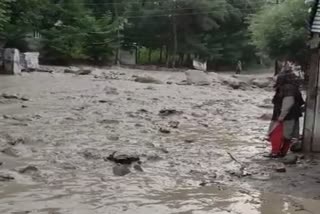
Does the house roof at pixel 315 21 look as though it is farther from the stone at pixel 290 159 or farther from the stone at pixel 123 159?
the stone at pixel 123 159

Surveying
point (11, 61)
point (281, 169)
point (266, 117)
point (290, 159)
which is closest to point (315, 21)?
point (290, 159)

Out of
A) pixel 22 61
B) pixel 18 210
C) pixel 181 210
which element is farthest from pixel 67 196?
pixel 22 61

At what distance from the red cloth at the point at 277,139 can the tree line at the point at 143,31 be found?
2466cm

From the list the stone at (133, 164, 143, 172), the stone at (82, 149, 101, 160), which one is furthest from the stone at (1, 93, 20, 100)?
the stone at (133, 164, 143, 172)

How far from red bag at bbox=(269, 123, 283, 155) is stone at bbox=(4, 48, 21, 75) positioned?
66.7ft

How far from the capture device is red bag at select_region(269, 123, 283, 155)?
9.29 m

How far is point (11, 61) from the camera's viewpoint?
27234 millimetres

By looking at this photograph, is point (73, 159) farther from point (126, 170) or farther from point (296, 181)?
point (296, 181)

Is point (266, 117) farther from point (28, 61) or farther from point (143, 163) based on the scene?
point (28, 61)

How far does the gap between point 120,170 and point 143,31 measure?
4042 centimetres

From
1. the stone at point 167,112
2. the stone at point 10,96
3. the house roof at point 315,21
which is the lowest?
the stone at point 167,112

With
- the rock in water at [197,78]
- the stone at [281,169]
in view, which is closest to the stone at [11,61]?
the rock in water at [197,78]

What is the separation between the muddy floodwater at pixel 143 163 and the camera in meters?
6.75

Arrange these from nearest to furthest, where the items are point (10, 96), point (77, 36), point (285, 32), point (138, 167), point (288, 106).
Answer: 1. point (138, 167)
2. point (288, 106)
3. point (10, 96)
4. point (285, 32)
5. point (77, 36)
